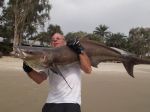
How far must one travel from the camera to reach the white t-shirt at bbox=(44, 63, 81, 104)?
17.1 ft

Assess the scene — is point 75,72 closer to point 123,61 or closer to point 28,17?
point 123,61

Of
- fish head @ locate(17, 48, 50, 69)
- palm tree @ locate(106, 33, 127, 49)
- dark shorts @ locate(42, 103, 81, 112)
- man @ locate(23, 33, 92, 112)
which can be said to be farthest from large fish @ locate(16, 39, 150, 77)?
palm tree @ locate(106, 33, 127, 49)

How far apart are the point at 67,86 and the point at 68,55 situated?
608mm

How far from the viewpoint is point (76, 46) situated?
4.75 m

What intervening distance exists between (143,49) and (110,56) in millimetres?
84688

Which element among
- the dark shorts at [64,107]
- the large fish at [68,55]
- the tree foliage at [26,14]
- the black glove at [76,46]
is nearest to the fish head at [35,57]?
the large fish at [68,55]

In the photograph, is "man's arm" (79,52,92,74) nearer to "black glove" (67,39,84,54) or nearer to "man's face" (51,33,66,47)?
"black glove" (67,39,84,54)

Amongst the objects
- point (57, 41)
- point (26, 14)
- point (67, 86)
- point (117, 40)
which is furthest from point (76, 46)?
point (117, 40)

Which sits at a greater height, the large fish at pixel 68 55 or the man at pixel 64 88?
the large fish at pixel 68 55

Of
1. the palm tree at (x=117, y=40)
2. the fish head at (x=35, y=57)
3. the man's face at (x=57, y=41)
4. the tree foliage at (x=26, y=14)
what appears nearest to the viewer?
the fish head at (x=35, y=57)

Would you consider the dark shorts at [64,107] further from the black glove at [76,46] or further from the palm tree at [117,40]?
the palm tree at [117,40]

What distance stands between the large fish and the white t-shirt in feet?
1.17

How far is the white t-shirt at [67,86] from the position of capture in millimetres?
5227

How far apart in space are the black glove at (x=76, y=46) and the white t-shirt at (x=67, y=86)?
44 centimetres
